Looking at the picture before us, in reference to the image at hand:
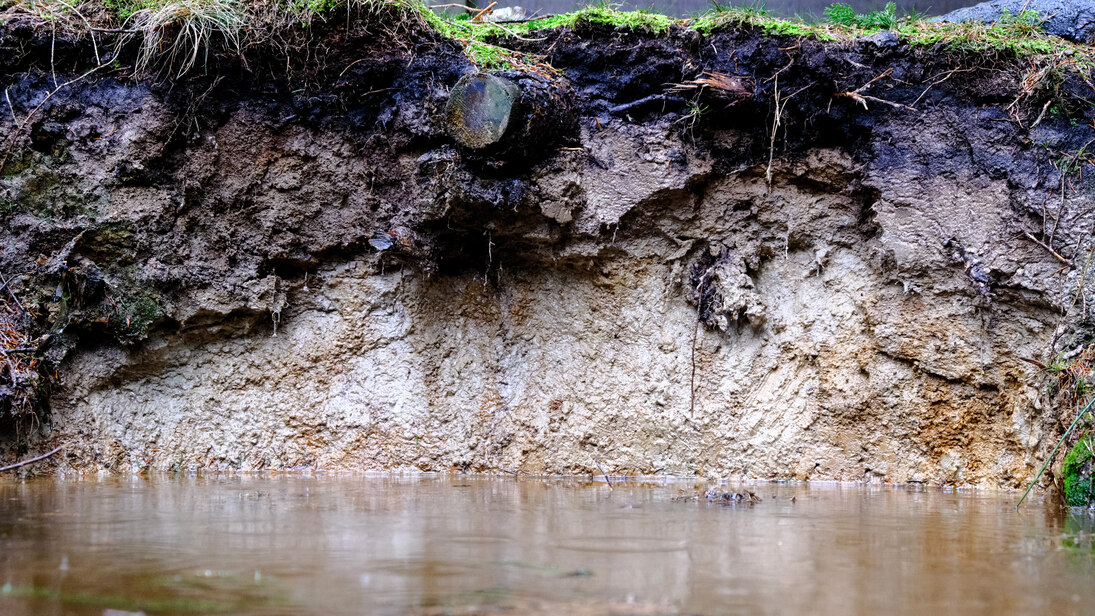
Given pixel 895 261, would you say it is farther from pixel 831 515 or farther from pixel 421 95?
pixel 421 95

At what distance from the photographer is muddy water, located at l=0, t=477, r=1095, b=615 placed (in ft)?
5.77

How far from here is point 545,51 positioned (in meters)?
5.63

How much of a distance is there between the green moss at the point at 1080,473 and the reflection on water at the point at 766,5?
3462 mm

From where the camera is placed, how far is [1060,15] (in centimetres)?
573

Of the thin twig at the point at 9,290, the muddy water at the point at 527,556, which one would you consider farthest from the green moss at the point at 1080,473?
the thin twig at the point at 9,290

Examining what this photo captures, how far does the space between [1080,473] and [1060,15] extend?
3.62 metres

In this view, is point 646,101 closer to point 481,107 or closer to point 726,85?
point 726,85

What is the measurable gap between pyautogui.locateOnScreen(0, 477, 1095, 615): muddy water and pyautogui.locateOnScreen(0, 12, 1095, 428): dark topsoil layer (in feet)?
6.70

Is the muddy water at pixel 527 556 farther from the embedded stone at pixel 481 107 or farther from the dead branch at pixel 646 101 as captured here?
the dead branch at pixel 646 101

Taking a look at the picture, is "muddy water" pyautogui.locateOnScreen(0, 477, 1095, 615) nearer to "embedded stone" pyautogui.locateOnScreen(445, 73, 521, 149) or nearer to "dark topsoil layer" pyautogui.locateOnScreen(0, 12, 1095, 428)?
"dark topsoil layer" pyautogui.locateOnScreen(0, 12, 1095, 428)

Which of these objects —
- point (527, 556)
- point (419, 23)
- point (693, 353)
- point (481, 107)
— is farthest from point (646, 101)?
point (527, 556)

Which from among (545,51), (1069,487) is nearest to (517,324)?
(545,51)

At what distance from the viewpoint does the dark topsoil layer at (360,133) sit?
521 cm

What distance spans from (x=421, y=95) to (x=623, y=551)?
3.94 meters
